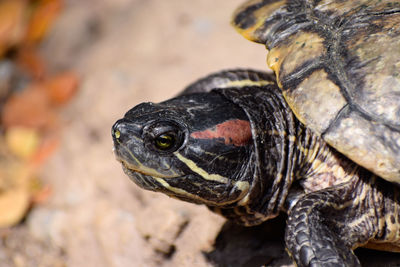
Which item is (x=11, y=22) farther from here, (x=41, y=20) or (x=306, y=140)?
(x=306, y=140)

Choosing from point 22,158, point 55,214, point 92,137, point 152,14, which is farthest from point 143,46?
point 55,214

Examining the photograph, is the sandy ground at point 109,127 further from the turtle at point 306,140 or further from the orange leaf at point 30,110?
the turtle at point 306,140

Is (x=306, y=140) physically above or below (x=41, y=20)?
below

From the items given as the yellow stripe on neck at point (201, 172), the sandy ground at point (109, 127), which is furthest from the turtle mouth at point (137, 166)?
the sandy ground at point (109, 127)

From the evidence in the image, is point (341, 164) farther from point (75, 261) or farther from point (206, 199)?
point (75, 261)

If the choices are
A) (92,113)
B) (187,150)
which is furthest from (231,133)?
(92,113)
